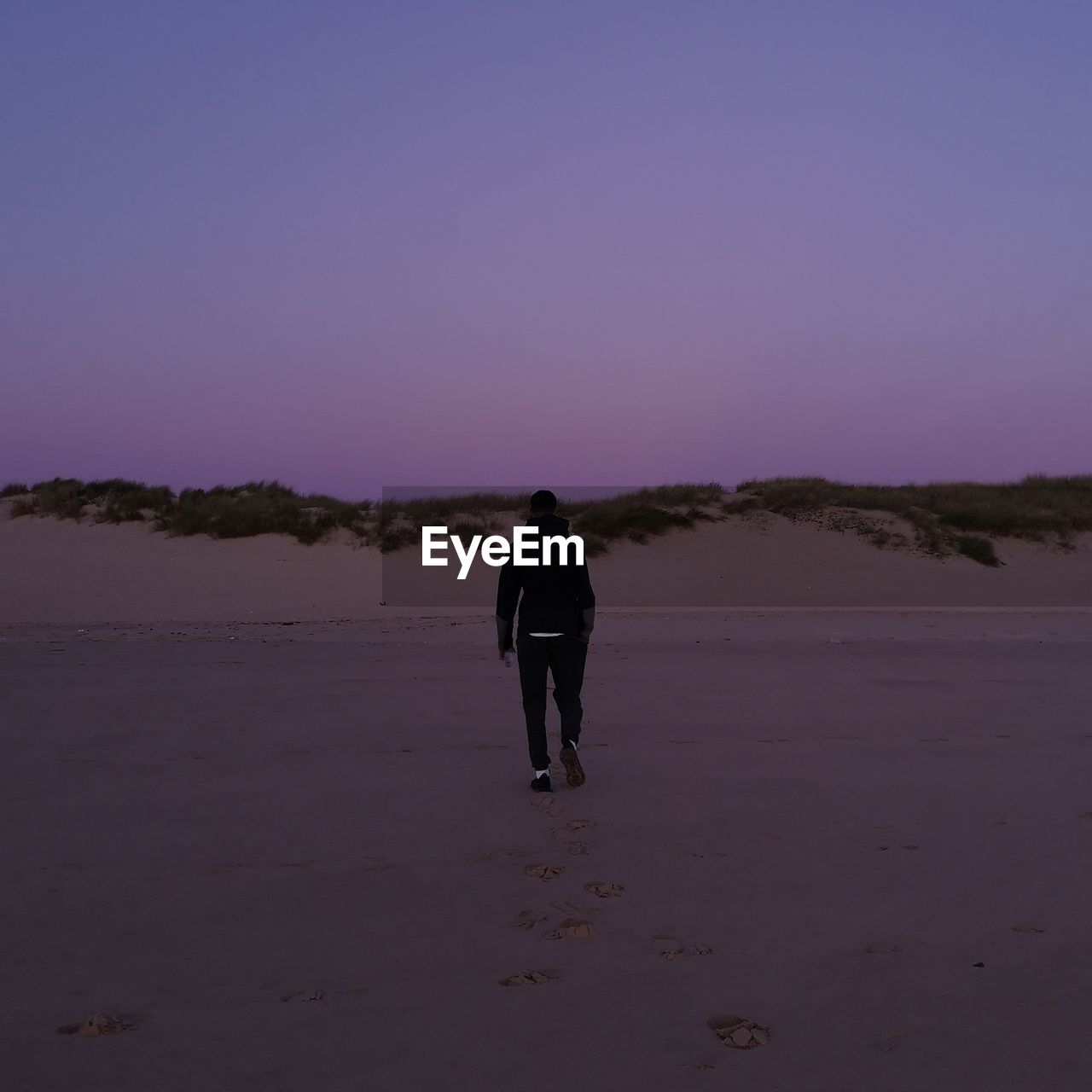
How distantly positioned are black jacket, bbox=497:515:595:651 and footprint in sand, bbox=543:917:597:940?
2.53m

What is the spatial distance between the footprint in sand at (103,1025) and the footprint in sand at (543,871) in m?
1.82

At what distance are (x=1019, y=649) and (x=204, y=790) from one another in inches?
401

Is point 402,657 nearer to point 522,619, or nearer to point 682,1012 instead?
point 522,619

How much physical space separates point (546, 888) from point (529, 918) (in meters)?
0.37

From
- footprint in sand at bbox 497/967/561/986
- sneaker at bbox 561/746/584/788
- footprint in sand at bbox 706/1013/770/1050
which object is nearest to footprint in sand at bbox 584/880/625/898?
footprint in sand at bbox 497/967/561/986

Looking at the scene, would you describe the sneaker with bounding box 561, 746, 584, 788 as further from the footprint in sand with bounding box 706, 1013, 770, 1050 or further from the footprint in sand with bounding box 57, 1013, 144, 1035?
the footprint in sand with bounding box 57, 1013, 144, 1035

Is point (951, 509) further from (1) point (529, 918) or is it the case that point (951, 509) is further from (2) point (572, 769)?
(1) point (529, 918)

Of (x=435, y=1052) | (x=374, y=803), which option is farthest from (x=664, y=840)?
(x=435, y=1052)

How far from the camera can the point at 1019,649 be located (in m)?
12.6

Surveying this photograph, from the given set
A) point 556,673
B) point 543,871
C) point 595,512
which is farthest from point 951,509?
point 543,871

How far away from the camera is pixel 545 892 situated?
4.41m

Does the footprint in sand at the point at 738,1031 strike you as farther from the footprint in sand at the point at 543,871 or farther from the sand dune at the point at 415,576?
the sand dune at the point at 415,576

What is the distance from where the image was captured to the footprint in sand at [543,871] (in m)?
4.61

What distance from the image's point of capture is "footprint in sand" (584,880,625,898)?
434cm
